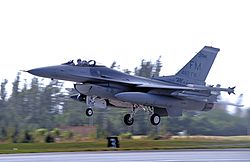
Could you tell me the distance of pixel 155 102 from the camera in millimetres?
34438

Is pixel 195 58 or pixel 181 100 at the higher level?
pixel 195 58

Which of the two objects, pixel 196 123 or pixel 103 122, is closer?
pixel 196 123

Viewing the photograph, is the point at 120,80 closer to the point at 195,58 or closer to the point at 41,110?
the point at 195,58

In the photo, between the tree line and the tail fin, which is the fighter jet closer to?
the tail fin

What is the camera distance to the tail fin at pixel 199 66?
122 ft

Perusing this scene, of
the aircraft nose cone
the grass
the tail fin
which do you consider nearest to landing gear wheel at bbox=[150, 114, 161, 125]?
the grass

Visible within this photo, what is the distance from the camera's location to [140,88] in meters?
35.5

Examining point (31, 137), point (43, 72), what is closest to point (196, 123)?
point (31, 137)

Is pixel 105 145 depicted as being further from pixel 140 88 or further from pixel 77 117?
pixel 77 117

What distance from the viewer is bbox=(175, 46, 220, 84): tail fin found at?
122ft

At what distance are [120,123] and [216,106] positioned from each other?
17.7 meters

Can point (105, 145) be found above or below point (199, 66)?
below

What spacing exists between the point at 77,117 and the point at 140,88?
27.4 m

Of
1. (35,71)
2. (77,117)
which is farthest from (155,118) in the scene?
(77,117)
